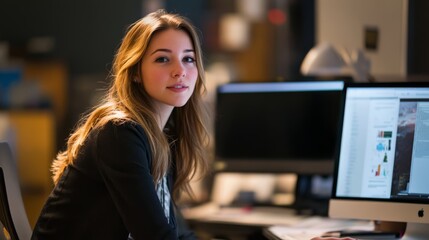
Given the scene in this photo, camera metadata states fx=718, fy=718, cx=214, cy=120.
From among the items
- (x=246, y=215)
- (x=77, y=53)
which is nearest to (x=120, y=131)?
(x=246, y=215)

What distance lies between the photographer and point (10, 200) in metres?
1.90

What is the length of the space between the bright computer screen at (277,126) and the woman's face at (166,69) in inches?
40.8

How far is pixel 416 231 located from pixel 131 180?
89 cm

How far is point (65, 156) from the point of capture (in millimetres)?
1998

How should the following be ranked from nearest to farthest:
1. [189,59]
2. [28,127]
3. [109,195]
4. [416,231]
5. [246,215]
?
[109,195] < [189,59] < [416,231] < [246,215] < [28,127]

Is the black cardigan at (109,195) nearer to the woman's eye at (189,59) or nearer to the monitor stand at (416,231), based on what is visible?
the woman's eye at (189,59)

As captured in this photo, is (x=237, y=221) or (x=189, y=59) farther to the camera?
(x=237, y=221)

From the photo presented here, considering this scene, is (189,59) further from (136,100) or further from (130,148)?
(130,148)

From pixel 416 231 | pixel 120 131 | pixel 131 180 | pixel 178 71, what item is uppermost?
pixel 178 71

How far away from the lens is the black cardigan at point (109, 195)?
1.69 m

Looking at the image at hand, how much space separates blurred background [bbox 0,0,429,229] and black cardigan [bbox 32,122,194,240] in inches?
121

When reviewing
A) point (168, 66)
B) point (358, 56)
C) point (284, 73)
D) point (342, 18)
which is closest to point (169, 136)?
point (168, 66)

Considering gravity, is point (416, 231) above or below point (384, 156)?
below

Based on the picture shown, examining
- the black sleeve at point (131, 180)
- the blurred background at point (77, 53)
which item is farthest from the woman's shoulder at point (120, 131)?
the blurred background at point (77, 53)
